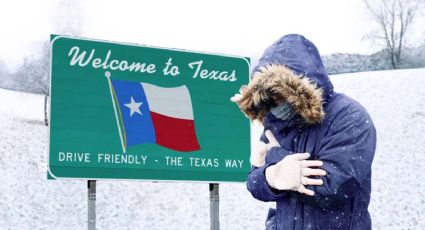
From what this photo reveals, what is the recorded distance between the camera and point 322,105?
2.25m

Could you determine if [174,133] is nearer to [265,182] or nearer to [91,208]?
[91,208]

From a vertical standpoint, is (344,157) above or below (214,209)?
above

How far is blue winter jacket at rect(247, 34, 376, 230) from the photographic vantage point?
2.09 meters

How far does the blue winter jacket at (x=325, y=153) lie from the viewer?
209 cm

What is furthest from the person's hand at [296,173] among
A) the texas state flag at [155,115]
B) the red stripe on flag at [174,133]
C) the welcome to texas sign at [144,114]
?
the red stripe on flag at [174,133]

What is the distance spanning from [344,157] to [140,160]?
235 inches

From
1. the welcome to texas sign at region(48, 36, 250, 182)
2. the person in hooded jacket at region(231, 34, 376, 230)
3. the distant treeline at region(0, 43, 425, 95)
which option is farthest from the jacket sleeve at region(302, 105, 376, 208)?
the distant treeline at region(0, 43, 425, 95)

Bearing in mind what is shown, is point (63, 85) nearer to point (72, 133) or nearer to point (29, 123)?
point (72, 133)

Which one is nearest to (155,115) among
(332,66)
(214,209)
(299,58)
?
(214,209)

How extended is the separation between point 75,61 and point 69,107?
58cm

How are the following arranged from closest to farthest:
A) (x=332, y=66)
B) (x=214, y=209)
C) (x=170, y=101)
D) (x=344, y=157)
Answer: (x=344, y=157), (x=214, y=209), (x=170, y=101), (x=332, y=66)

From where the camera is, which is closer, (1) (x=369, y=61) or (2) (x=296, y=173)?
(2) (x=296, y=173)

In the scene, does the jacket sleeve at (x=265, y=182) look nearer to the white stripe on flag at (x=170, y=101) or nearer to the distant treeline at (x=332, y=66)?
the white stripe on flag at (x=170, y=101)

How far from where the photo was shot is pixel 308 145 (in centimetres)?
222
